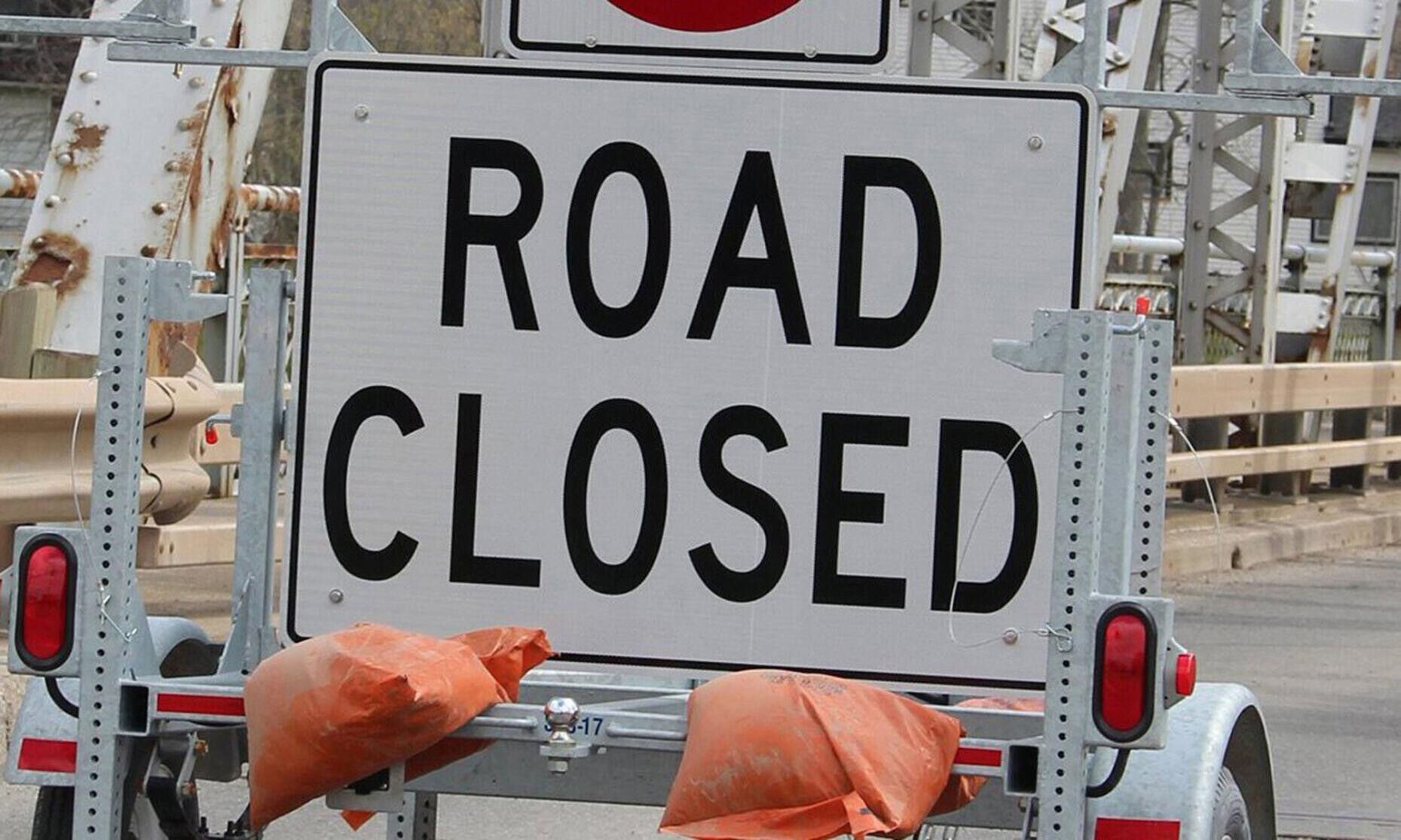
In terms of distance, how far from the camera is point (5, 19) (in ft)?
14.3

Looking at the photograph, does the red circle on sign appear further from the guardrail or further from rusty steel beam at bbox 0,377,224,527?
the guardrail

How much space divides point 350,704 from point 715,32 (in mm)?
1170

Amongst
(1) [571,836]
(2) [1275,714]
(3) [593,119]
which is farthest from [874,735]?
(2) [1275,714]

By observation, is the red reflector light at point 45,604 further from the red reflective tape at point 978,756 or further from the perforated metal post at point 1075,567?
the perforated metal post at point 1075,567

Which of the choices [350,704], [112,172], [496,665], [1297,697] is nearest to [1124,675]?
[496,665]

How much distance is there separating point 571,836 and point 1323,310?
40.1ft

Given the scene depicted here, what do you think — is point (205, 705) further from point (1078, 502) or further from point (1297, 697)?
point (1297, 697)

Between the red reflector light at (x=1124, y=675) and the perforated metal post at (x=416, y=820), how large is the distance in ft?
6.19

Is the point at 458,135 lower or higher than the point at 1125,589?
higher

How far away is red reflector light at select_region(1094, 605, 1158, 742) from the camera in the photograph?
10.8ft

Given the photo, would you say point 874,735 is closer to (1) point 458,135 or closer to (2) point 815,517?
(2) point 815,517

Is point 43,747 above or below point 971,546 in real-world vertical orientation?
below

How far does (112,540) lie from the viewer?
11.4 feet

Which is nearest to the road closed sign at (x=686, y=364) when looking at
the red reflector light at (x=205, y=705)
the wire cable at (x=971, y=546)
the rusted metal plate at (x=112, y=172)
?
the wire cable at (x=971, y=546)
